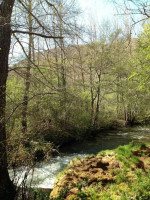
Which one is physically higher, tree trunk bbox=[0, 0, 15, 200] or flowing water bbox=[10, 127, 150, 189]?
tree trunk bbox=[0, 0, 15, 200]

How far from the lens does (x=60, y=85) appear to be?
28.4ft

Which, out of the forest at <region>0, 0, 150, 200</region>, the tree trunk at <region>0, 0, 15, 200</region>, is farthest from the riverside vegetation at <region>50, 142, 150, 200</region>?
the tree trunk at <region>0, 0, 15, 200</region>

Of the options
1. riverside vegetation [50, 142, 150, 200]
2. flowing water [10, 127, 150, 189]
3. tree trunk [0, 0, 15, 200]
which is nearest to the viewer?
tree trunk [0, 0, 15, 200]

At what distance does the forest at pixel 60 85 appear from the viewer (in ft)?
11.1

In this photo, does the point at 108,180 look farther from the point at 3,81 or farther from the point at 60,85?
the point at 60,85

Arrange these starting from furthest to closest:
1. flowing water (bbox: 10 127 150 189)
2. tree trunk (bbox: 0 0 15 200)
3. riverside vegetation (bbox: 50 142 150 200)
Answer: flowing water (bbox: 10 127 150 189)
riverside vegetation (bbox: 50 142 150 200)
tree trunk (bbox: 0 0 15 200)

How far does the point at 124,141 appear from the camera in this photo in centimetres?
1116

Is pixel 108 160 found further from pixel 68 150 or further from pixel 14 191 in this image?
pixel 68 150

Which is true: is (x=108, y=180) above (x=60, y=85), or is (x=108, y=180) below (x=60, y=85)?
below

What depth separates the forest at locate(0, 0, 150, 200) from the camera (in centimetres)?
339

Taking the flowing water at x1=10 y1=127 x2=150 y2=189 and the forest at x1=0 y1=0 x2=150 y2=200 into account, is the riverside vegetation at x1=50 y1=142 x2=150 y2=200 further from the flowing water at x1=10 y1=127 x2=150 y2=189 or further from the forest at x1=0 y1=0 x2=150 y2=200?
the flowing water at x1=10 y1=127 x2=150 y2=189

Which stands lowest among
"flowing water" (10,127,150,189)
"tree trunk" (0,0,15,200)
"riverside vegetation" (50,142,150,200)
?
"flowing water" (10,127,150,189)

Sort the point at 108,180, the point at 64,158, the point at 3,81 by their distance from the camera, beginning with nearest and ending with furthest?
1. the point at 3,81
2. the point at 108,180
3. the point at 64,158

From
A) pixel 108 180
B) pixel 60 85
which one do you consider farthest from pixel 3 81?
pixel 60 85
